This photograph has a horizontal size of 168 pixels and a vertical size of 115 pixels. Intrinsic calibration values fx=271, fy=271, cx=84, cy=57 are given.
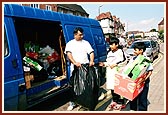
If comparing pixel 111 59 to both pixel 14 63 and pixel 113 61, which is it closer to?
pixel 113 61

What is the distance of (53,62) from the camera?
7.92m

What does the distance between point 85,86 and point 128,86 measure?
999 mm

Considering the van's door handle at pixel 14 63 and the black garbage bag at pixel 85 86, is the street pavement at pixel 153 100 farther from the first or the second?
the van's door handle at pixel 14 63

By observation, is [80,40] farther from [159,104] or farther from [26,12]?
[159,104]

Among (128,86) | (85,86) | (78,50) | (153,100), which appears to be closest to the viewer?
(128,86)

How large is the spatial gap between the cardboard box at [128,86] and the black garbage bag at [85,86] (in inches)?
23.2

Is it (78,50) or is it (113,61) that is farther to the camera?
(113,61)


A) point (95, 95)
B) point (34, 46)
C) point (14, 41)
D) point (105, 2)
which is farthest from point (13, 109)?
point (34, 46)

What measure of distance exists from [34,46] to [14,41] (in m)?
2.87

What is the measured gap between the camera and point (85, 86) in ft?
18.1

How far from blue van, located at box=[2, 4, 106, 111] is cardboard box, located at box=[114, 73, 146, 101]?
5.92 feet

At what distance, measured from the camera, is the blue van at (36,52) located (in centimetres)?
495

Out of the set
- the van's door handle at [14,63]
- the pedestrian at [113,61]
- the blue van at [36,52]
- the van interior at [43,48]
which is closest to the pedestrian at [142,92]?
the pedestrian at [113,61]

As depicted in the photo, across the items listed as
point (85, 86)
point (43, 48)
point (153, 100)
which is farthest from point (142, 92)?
point (43, 48)
